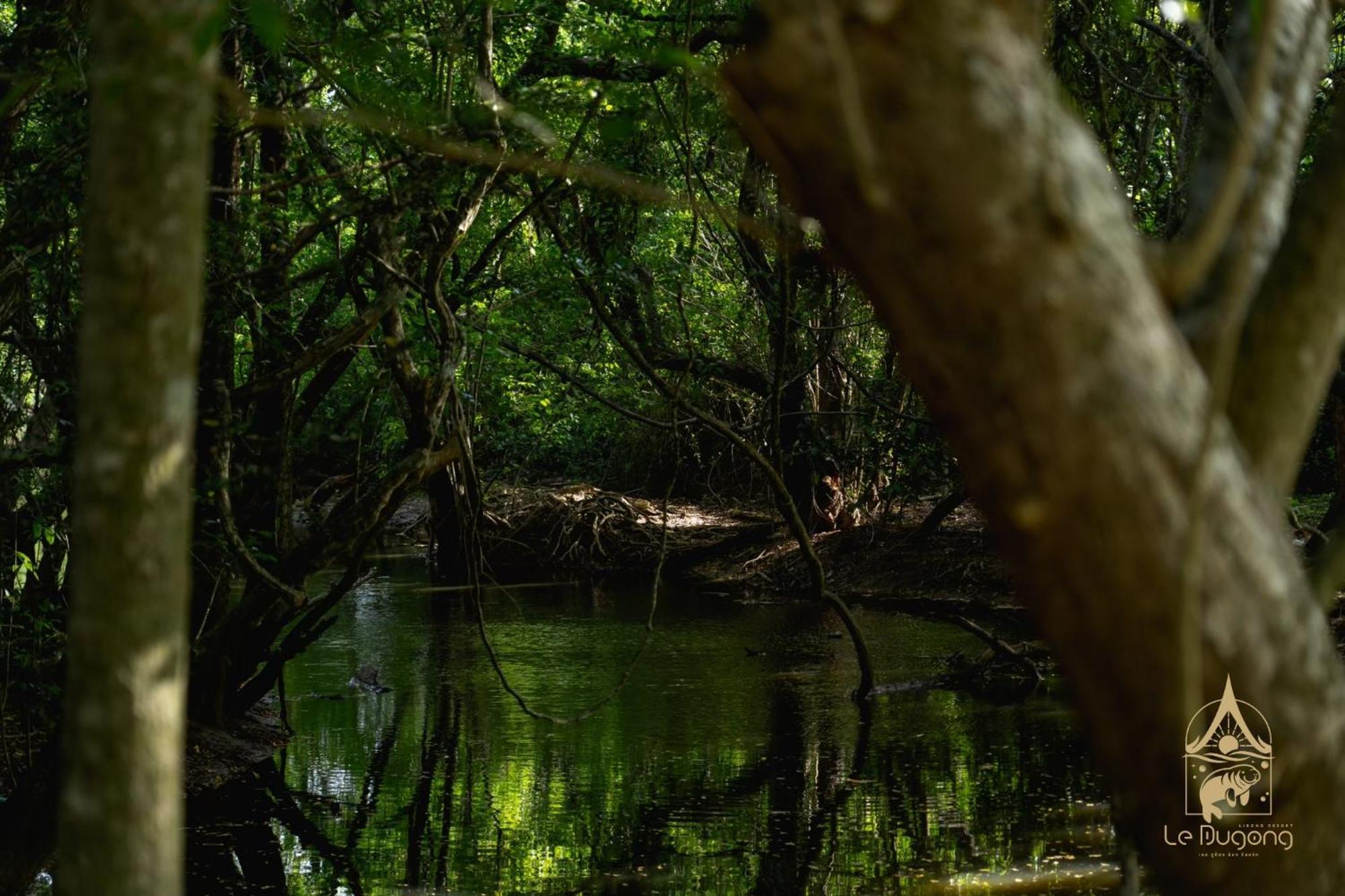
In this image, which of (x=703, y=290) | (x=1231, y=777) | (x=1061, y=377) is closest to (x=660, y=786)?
(x=1231, y=777)

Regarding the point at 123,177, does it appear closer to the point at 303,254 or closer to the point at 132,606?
the point at 132,606

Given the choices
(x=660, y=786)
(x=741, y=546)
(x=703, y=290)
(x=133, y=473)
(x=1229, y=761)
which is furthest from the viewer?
(x=741, y=546)

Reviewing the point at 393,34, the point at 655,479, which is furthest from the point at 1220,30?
the point at 655,479

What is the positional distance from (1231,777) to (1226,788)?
20 millimetres

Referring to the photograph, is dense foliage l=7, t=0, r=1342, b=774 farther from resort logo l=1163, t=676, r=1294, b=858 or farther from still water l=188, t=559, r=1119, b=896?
Result: resort logo l=1163, t=676, r=1294, b=858

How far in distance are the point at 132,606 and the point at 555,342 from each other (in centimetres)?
1091

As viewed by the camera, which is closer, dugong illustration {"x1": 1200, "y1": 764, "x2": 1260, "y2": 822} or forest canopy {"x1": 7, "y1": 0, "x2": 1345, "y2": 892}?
forest canopy {"x1": 7, "y1": 0, "x2": 1345, "y2": 892}

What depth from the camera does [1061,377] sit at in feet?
4.73

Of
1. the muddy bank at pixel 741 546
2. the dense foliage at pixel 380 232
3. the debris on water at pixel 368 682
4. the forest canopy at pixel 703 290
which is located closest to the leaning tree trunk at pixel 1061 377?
the forest canopy at pixel 703 290

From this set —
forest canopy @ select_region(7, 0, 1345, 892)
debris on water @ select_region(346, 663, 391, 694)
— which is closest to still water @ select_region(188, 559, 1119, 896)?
debris on water @ select_region(346, 663, 391, 694)

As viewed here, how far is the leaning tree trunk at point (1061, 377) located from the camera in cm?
145

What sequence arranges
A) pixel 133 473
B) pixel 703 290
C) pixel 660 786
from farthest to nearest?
1. pixel 703 290
2. pixel 660 786
3. pixel 133 473

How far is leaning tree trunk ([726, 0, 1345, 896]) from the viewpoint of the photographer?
4.75ft

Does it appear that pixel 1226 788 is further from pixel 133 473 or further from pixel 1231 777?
pixel 133 473
